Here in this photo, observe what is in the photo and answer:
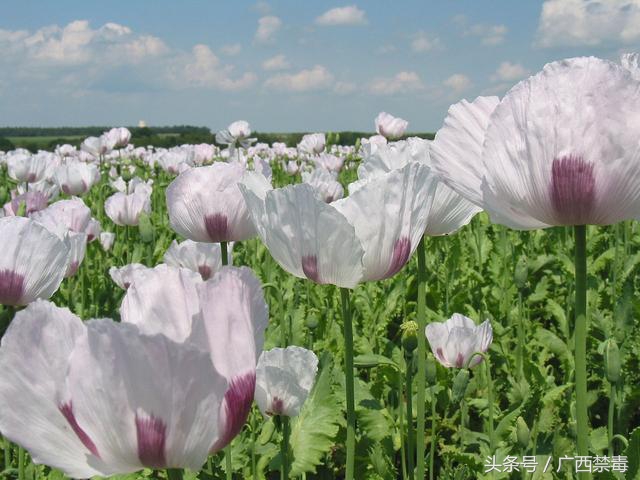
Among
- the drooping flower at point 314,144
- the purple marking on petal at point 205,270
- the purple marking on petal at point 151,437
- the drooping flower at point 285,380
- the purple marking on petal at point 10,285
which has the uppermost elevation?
the drooping flower at point 314,144

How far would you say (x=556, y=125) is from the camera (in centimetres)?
105

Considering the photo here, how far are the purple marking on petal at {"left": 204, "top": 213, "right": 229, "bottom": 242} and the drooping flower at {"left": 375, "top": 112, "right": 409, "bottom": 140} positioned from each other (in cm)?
572

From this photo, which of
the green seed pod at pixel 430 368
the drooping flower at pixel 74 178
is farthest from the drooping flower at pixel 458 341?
the drooping flower at pixel 74 178

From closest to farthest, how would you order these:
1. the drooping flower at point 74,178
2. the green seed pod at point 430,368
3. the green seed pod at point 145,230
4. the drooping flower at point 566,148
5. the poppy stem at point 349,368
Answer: the drooping flower at point 566,148, the poppy stem at point 349,368, the green seed pod at point 430,368, the green seed pod at point 145,230, the drooping flower at point 74,178

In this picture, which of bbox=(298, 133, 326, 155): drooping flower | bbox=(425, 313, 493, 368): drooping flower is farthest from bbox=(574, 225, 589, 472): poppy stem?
bbox=(298, 133, 326, 155): drooping flower

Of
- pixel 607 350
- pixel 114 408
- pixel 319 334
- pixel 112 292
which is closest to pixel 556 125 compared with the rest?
pixel 114 408

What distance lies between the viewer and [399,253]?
1419 millimetres

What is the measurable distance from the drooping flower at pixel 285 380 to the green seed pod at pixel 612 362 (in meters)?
0.73

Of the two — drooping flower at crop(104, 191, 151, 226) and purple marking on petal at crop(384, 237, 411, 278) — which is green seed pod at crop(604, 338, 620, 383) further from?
drooping flower at crop(104, 191, 151, 226)

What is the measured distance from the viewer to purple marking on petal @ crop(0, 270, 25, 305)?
1674 mm

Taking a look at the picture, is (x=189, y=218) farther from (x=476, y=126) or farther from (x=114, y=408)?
(x=114, y=408)

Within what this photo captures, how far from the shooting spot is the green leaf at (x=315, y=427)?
6.46 feet

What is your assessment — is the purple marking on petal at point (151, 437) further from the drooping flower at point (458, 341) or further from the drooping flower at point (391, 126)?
the drooping flower at point (391, 126)

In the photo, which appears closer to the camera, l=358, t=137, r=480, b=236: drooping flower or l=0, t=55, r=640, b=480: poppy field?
l=0, t=55, r=640, b=480: poppy field
